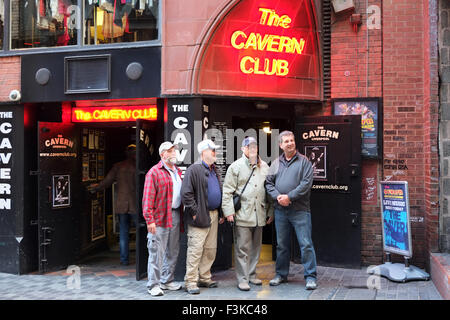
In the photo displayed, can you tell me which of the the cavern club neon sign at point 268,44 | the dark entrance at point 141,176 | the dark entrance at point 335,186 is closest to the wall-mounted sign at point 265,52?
the the cavern club neon sign at point 268,44

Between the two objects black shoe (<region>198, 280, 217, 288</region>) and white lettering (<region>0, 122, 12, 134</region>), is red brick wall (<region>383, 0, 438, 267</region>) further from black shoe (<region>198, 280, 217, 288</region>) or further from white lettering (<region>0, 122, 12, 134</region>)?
white lettering (<region>0, 122, 12, 134</region>)

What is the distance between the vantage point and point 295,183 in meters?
6.82

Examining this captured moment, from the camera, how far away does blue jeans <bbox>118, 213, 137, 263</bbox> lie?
877 centimetres

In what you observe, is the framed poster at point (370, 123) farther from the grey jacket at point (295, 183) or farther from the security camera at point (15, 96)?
the security camera at point (15, 96)

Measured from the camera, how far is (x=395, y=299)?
6.22 metres

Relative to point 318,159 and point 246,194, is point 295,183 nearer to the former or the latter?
point 246,194

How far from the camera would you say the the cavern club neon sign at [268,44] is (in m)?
7.74

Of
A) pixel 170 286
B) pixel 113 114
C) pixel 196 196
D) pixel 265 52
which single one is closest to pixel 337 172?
pixel 265 52

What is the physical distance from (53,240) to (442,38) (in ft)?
22.1

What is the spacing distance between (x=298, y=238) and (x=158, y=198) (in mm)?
1987

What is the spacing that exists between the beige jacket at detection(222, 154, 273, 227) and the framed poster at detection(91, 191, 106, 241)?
11.8 feet

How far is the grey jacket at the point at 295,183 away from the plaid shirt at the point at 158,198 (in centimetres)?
139

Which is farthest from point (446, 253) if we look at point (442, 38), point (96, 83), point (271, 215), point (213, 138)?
point (96, 83)

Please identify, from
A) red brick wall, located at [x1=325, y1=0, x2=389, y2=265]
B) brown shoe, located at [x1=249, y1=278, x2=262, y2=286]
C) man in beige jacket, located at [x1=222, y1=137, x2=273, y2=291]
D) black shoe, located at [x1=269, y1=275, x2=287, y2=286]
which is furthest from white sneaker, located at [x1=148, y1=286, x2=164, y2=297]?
red brick wall, located at [x1=325, y1=0, x2=389, y2=265]
